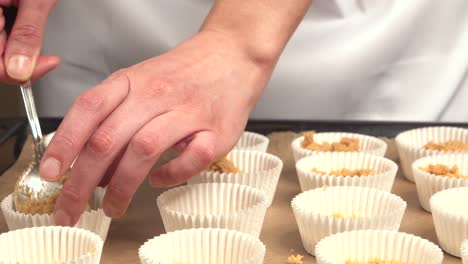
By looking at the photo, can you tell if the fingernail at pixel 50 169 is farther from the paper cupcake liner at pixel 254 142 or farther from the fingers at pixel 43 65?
the paper cupcake liner at pixel 254 142

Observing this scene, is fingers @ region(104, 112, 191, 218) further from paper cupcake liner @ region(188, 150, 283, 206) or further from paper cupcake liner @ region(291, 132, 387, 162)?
paper cupcake liner @ region(291, 132, 387, 162)

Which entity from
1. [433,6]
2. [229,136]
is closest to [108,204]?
[229,136]

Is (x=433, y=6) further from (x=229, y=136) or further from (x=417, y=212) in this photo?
(x=229, y=136)

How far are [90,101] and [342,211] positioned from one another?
2.04 feet

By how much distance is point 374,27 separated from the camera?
2.60 meters

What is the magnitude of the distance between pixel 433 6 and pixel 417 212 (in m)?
0.70

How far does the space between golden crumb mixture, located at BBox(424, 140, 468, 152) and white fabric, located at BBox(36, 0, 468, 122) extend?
0.23 metres

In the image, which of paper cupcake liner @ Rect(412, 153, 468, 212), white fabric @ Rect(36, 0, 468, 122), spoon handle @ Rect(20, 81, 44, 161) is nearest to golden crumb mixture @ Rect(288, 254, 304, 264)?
paper cupcake liner @ Rect(412, 153, 468, 212)

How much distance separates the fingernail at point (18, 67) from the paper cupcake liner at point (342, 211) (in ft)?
1.94

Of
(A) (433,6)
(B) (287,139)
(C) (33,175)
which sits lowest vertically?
(B) (287,139)

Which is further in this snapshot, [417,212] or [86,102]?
[417,212]

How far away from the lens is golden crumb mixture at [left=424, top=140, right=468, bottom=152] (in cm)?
245

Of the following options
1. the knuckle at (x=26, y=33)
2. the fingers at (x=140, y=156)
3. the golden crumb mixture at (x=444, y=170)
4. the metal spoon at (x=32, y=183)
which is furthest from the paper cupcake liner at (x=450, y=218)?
the knuckle at (x=26, y=33)

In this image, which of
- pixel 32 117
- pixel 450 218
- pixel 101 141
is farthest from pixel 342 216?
pixel 32 117
